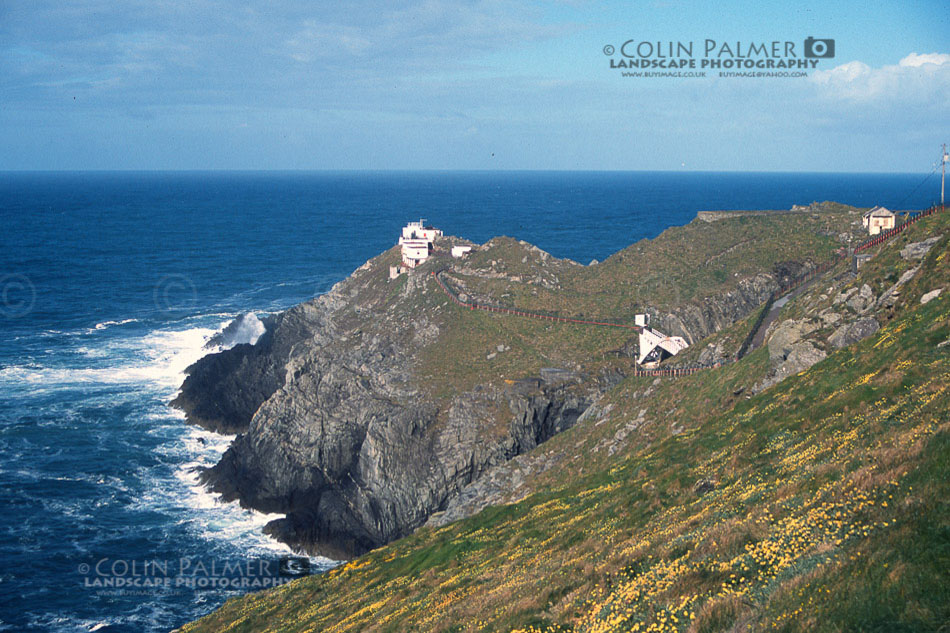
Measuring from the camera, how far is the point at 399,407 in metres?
63.0

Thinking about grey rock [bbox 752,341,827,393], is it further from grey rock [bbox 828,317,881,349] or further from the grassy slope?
the grassy slope

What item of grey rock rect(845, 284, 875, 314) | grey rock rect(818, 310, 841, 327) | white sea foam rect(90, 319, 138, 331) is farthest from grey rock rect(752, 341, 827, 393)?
white sea foam rect(90, 319, 138, 331)

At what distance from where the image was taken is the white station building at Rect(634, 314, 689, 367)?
61156 millimetres

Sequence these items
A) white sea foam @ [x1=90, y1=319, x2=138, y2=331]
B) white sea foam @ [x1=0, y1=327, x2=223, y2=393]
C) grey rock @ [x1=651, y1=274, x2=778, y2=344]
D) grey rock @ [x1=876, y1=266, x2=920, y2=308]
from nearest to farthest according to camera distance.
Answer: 1. grey rock @ [x1=876, y1=266, x2=920, y2=308]
2. grey rock @ [x1=651, y1=274, x2=778, y2=344]
3. white sea foam @ [x1=0, y1=327, x2=223, y2=393]
4. white sea foam @ [x1=90, y1=319, x2=138, y2=331]

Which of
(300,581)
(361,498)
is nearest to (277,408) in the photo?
(361,498)

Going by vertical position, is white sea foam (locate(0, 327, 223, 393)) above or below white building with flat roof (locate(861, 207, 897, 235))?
below

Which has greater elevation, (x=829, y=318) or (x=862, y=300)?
(x=862, y=300)

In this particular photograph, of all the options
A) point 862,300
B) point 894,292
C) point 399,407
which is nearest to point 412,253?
point 399,407

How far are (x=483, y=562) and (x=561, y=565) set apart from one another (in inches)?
305

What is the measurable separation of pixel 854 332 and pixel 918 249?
788cm

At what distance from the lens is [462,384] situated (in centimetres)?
6525

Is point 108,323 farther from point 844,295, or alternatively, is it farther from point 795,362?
point 844,295

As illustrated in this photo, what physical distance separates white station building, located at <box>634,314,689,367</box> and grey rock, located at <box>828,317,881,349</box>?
75.8 ft

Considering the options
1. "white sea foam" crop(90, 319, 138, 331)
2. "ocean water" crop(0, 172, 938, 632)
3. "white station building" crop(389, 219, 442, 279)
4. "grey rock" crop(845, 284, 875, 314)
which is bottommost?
"ocean water" crop(0, 172, 938, 632)
